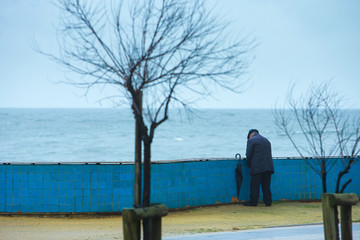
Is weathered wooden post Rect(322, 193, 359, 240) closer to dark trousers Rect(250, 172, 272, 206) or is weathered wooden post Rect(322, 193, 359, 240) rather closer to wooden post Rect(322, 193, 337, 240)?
wooden post Rect(322, 193, 337, 240)

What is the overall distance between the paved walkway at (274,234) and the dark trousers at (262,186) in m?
2.89

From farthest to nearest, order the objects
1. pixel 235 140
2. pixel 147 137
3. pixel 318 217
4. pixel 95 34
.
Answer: pixel 235 140 < pixel 318 217 < pixel 95 34 < pixel 147 137

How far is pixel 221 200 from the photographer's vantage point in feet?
37.0

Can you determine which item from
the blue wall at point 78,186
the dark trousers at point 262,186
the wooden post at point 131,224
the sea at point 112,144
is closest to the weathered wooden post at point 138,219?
the wooden post at point 131,224

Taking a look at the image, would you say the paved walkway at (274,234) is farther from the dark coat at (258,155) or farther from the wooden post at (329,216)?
the dark coat at (258,155)

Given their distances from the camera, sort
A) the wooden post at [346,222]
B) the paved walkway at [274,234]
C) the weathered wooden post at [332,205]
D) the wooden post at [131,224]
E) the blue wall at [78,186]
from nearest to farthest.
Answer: the wooden post at [131,224]
the weathered wooden post at [332,205]
the wooden post at [346,222]
the paved walkway at [274,234]
the blue wall at [78,186]

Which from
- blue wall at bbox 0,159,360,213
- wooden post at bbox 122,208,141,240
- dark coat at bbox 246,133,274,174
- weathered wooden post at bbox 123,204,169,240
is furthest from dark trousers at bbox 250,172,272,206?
wooden post at bbox 122,208,141,240

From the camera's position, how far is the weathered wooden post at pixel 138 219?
15.1 feet

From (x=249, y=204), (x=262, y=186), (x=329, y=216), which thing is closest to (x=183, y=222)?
(x=249, y=204)

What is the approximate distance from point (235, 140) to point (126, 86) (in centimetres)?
6182

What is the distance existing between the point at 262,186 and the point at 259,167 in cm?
50

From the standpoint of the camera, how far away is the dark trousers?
11172 millimetres

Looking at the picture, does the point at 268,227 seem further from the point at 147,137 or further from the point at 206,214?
the point at 147,137

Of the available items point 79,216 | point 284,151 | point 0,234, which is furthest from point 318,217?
point 284,151
